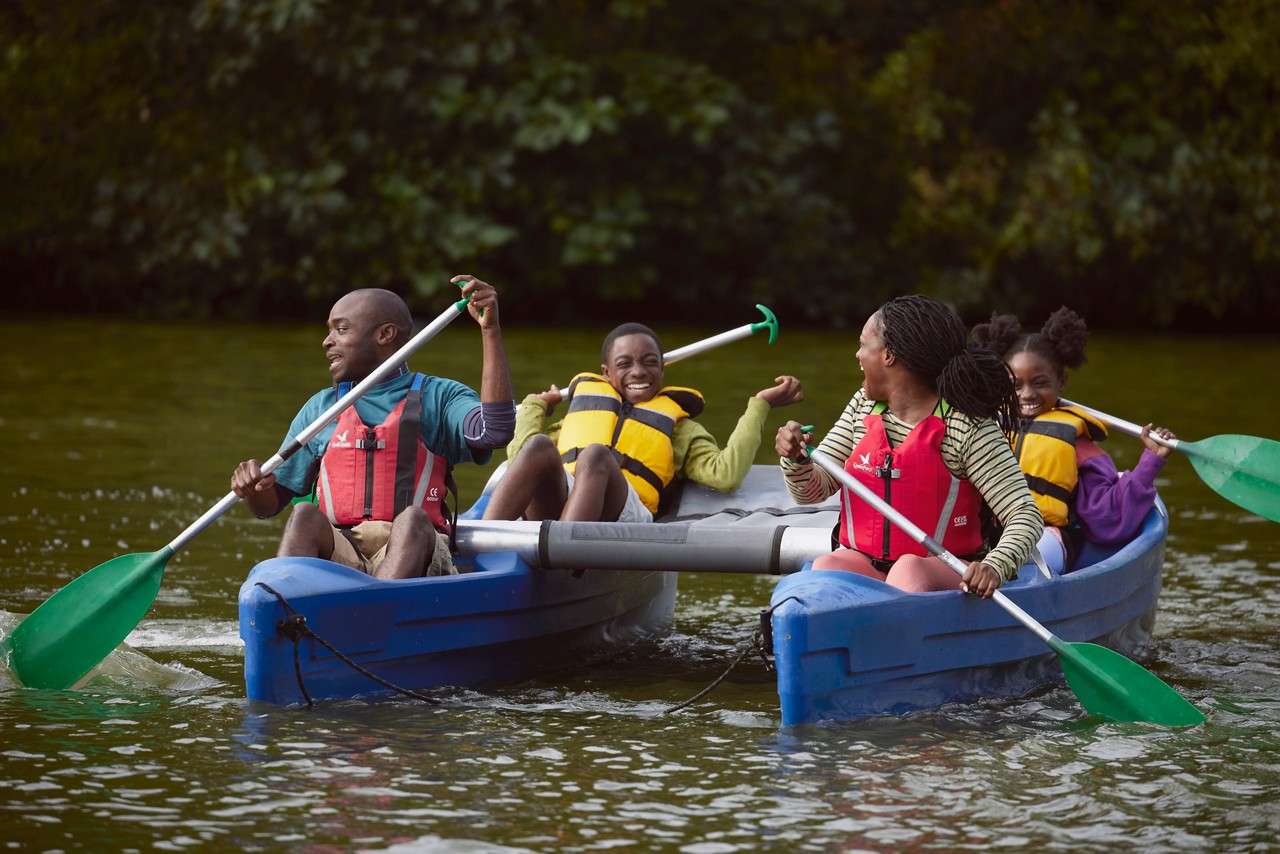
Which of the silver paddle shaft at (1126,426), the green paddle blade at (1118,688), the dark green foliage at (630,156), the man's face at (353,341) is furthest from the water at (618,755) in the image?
the dark green foliage at (630,156)

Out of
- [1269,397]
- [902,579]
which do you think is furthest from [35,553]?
[1269,397]

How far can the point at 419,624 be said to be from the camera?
4.96m

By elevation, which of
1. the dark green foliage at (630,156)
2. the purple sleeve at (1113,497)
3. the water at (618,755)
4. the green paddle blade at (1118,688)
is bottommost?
the water at (618,755)

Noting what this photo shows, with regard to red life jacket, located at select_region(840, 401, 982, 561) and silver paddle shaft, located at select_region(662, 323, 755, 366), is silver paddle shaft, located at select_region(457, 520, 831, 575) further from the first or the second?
silver paddle shaft, located at select_region(662, 323, 755, 366)

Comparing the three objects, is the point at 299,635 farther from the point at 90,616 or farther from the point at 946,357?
the point at 946,357

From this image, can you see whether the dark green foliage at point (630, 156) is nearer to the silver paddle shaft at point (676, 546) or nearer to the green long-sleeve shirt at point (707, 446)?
the green long-sleeve shirt at point (707, 446)

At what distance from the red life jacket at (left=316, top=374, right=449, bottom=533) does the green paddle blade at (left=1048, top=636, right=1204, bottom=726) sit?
5.30 feet

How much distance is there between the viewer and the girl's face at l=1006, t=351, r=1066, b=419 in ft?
19.7

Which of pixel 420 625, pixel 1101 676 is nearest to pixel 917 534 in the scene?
pixel 1101 676

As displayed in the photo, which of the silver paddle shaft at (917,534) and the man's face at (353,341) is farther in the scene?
the man's face at (353,341)

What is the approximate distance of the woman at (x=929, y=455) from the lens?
15.5 feet

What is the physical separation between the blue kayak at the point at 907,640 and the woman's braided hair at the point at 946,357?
454mm

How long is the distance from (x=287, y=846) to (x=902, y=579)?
1.68 metres

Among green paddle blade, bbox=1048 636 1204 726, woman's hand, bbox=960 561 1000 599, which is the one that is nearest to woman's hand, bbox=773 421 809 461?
woman's hand, bbox=960 561 1000 599
